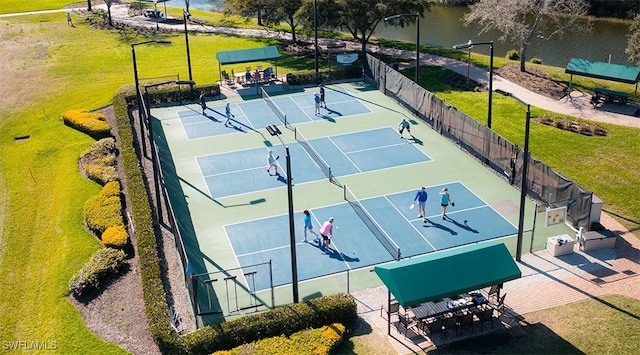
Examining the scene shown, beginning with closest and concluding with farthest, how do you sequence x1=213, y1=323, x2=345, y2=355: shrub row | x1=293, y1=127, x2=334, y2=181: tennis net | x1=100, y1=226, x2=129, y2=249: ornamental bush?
1. x1=213, y1=323, x2=345, y2=355: shrub row
2. x1=100, y1=226, x2=129, y2=249: ornamental bush
3. x1=293, y1=127, x2=334, y2=181: tennis net

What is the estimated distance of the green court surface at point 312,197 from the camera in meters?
23.8

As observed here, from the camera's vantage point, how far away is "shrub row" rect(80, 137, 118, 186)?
1224 inches

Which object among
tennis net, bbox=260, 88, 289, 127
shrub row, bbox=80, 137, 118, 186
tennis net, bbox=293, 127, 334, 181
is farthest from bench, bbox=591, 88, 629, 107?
shrub row, bbox=80, 137, 118, 186

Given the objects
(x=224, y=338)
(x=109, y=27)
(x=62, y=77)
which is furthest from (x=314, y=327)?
(x=109, y=27)

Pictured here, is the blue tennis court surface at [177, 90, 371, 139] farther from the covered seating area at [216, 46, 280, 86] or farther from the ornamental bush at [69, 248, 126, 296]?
the ornamental bush at [69, 248, 126, 296]

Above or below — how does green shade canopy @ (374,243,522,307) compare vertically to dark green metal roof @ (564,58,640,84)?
below

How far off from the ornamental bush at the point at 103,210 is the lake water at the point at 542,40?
38181mm

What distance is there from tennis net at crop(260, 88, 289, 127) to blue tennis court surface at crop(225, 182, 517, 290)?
438 inches

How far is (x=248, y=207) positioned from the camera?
2884cm

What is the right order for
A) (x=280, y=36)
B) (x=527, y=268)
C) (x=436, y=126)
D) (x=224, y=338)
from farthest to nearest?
(x=280, y=36) < (x=436, y=126) < (x=527, y=268) < (x=224, y=338)

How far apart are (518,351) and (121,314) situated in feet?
42.1

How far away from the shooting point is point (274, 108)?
4047 cm

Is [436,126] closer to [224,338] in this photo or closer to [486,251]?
[486,251]

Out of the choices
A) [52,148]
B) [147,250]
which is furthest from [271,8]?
[147,250]
